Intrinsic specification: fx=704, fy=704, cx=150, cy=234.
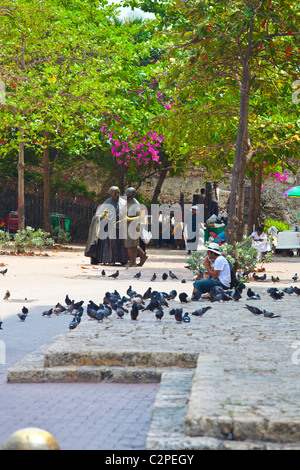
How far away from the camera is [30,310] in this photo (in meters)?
9.77

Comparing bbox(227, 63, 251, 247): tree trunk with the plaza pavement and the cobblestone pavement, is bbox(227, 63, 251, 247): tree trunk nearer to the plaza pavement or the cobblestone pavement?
the plaza pavement

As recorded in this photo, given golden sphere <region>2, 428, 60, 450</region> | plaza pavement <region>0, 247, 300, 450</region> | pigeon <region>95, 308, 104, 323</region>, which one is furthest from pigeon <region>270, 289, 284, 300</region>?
golden sphere <region>2, 428, 60, 450</region>

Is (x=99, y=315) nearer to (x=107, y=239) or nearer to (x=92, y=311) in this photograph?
(x=92, y=311)

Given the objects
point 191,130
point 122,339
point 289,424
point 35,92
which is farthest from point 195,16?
point 289,424

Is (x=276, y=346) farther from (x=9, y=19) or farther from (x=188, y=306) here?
(x=9, y=19)

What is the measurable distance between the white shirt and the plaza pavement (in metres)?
1.03

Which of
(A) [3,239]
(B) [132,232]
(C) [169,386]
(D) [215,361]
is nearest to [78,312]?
(D) [215,361]

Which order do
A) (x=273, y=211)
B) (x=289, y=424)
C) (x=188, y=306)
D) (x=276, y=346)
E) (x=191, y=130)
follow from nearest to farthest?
(x=289, y=424), (x=276, y=346), (x=188, y=306), (x=191, y=130), (x=273, y=211)

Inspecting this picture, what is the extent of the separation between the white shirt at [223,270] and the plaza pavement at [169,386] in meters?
1.03

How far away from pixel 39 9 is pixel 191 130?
21.0ft

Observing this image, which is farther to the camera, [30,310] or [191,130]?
[191,130]

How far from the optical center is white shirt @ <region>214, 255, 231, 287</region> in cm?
1099

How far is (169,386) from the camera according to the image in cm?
525

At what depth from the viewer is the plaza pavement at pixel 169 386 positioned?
157 inches
